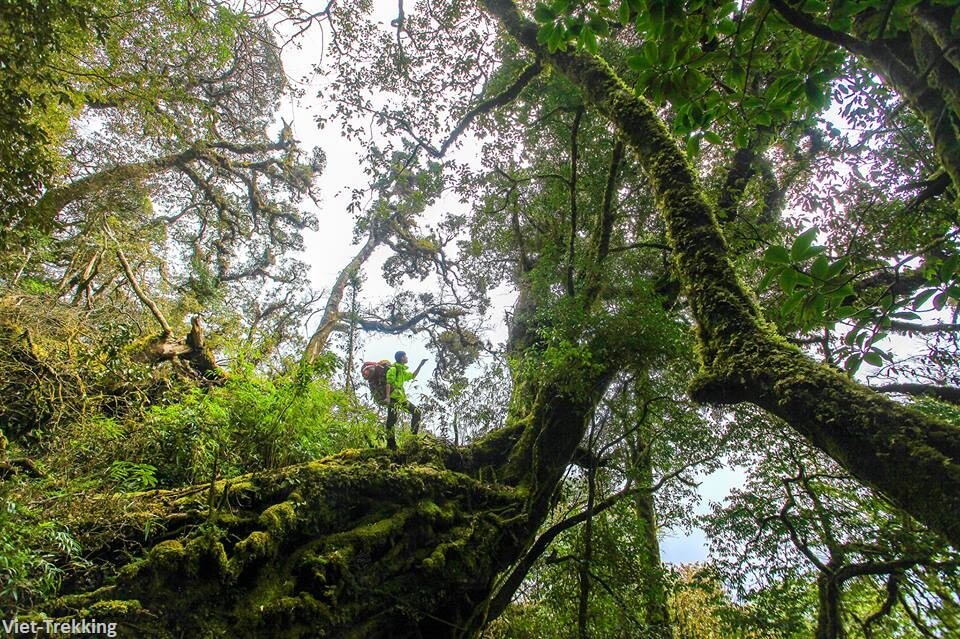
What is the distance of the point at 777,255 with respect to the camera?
53.8 inches

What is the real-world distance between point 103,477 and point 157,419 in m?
0.63

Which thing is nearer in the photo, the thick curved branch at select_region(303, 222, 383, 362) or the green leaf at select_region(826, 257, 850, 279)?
the green leaf at select_region(826, 257, 850, 279)

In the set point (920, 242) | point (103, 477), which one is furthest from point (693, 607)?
point (103, 477)

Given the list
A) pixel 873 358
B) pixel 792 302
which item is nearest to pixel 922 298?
pixel 873 358

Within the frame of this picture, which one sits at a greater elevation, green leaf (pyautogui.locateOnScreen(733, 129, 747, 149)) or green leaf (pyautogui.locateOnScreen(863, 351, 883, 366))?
green leaf (pyautogui.locateOnScreen(733, 129, 747, 149))

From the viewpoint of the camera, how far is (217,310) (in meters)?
8.79

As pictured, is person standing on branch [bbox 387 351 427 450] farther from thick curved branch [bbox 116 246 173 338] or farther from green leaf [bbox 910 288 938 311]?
thick curved branch [bbox 116 246 173 338]

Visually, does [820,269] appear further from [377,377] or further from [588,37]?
[377,377]

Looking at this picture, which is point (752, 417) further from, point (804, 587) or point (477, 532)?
point (477, 532)

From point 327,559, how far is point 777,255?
9.95 feet

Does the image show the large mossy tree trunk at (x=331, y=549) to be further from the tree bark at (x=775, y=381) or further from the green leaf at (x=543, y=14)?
the green leaf at (x=543, y=14)

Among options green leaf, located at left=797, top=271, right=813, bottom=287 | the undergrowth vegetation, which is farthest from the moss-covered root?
green leaf, located at left=797, top=271, right=813, bottom=287

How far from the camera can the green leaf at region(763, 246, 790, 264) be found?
136 centimetres

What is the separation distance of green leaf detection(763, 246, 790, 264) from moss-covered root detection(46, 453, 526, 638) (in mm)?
2970
